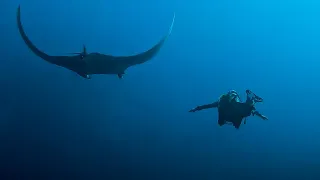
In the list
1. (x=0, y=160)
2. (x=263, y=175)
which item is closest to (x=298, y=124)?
(x=263, y=175)

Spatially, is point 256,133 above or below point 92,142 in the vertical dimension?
above

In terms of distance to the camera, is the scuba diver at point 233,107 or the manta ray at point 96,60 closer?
the scuba diver at point 233,107

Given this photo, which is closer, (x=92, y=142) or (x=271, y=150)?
(x=92, y=142)

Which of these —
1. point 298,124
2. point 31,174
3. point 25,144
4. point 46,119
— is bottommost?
point 31,174

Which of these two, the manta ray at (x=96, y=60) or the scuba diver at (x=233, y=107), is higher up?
the manta ray at (x=96, y=60)

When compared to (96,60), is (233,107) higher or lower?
lower

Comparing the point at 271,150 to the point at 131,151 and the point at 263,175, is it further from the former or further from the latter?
the point at 131,151

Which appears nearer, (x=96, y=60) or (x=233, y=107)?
(x=233, y=107)

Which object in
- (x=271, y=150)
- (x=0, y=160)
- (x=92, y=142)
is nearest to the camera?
(x=0, y=160)

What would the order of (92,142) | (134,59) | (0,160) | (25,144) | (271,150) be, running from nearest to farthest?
(134,59) < (0,160) < (25,144) < (92,142) < (271,150)

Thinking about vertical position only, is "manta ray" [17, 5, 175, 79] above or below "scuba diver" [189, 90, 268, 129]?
above

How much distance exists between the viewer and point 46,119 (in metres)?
37.9

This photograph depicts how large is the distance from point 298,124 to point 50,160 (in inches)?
1261

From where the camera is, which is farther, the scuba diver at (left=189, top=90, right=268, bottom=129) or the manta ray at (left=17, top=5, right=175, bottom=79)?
the manta ray at (left=17, top=5, right=175, bottom=79)
